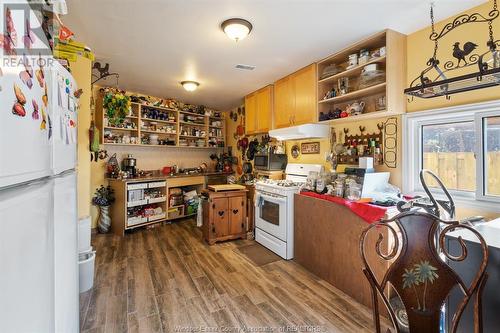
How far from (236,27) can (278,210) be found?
206cm

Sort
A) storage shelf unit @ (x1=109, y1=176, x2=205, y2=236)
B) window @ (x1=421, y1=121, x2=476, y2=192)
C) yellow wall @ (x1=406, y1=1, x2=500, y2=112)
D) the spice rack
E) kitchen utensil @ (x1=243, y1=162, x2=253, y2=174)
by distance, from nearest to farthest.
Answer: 1. yellow wall @ (x1=406, y1=1, x2=500, y2=112)
2. window @ (x1=421, y1=121, x2=476, y2=192)
3. the spice rack
4. storage shelf unit @ (x1=109, y1=176, x2=205, y2=236)
5. kitchen utensil @ (x1=243, y1=162, x2=253, y2=174)

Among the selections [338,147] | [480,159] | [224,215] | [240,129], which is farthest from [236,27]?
[240,129]

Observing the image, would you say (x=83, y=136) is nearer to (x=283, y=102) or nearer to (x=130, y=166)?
(x=130, y=166)

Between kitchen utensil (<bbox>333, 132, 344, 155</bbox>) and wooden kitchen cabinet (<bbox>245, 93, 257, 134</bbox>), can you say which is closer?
kitchen utensil (<bbox>333, 132, 344, 155</bbox>)

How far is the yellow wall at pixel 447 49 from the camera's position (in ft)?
5.58

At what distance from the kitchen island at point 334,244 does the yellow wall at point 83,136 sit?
7.70 ft

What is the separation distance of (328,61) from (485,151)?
1.75 meters

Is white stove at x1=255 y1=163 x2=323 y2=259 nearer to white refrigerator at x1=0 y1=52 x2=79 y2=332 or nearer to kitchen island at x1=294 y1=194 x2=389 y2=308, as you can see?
kitchen island at x1=294 y1=194 x2=389 y2=308

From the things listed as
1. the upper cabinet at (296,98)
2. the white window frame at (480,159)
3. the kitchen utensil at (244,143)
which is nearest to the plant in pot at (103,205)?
the kitchen utensil at (244,143)

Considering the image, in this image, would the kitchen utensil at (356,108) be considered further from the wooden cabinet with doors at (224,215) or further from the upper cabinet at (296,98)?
the wooden cabinet with doors at (224,215)

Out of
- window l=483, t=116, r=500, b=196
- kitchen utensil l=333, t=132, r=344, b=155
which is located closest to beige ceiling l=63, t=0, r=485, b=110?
window l=483, t=116, r=500, b=196

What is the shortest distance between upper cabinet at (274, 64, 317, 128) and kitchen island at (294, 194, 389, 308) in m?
1.11

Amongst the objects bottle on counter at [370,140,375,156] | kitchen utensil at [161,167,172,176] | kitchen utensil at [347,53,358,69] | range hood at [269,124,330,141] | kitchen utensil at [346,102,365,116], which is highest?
kitchen utensil at [347,53,358,69]

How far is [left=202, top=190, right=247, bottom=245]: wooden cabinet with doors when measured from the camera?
3225mm
